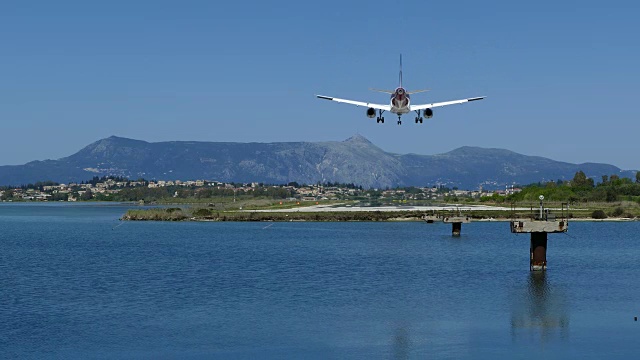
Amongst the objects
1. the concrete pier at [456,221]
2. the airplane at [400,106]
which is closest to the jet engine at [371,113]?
the airplane at [400,106]

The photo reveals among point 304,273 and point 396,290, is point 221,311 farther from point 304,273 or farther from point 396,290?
point 304,273

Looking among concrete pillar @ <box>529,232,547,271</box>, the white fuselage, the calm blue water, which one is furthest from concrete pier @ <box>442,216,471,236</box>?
the white fuselage

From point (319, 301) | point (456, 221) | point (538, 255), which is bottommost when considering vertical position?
point (319, 301)

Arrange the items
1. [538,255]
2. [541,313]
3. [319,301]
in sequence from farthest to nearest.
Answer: [538,255] → [319,301] → [541,313]

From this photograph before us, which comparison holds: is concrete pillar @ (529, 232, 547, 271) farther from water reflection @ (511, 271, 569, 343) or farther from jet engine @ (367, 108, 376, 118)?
jet engine @ (367, 108, 376, 118)

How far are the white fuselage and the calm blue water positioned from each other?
16.7 meters

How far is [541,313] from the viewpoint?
6769 centimetres

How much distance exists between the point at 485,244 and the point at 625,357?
8644 cm

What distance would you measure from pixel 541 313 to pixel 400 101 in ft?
87.2

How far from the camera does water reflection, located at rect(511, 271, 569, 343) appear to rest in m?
59.1

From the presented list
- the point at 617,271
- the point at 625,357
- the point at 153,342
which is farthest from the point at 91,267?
the point at 625,357

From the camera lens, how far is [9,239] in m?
162

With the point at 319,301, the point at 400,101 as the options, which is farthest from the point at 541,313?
the point at 400,101

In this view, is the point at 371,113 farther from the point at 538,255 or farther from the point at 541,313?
the point at 541,313
